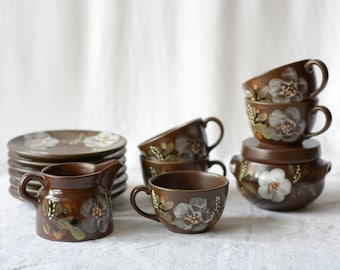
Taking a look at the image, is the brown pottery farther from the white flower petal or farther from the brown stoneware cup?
the brown stoneware cup

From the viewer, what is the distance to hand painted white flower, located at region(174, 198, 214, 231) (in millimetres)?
953

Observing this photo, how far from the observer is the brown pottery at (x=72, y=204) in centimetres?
95

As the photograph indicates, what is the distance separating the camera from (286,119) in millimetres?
1042

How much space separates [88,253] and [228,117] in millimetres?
621

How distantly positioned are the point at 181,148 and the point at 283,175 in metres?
0.17

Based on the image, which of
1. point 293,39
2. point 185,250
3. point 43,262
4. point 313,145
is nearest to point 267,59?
point 293,39

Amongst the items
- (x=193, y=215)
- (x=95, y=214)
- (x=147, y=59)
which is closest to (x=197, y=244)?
(x=193, y=215)

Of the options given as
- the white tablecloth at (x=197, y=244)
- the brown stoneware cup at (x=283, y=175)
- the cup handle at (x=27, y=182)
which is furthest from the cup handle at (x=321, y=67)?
the cup handle at (x=27, y=182)

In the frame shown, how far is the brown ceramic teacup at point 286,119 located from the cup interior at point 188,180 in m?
0.11

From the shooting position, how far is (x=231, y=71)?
1.43 meters

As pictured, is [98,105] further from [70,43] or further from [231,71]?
[231,71]

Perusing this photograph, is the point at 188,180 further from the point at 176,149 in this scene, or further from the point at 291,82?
the point at 291,82

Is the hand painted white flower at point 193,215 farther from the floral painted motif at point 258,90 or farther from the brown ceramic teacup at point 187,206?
the floral painted motif at point 258,90

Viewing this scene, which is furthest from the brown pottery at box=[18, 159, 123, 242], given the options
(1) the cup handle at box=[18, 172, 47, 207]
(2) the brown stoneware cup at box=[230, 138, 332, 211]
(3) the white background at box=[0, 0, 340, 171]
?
(3) the white background at box=[0, 0, 340, 171]
